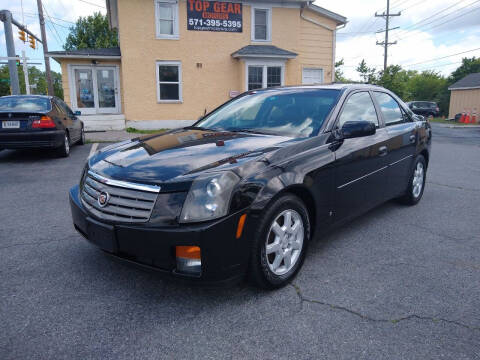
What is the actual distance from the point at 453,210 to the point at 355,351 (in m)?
3.56

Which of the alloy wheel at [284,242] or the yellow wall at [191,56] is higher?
the yellow wall at [191,56]

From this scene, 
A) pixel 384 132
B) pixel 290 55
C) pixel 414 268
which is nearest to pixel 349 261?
pixel 414 268

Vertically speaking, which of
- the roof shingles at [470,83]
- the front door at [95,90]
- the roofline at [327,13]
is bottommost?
the front door at [95,90]

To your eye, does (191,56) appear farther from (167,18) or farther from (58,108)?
(58,108)

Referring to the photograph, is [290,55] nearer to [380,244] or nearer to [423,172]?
[423,172]

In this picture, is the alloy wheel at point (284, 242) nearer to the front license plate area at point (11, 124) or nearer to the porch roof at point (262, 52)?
the front license plate area at point (11, 124)

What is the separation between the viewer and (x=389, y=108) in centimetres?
→ 455

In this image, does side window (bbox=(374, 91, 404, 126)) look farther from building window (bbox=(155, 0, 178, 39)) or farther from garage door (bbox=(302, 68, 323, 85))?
garage door (bbox=(302, 68, 323, 85))

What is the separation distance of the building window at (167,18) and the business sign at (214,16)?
578 millimetres

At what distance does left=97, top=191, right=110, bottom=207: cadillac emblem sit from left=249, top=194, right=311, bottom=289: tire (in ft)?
3.42

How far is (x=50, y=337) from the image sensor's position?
2.25 metres

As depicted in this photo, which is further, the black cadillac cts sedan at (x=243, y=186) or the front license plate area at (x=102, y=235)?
the front license plate area at (x=102, y=235)

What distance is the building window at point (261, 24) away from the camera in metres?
16.8

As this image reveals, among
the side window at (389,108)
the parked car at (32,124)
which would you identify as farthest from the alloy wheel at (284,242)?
the parked car at (32,124)
